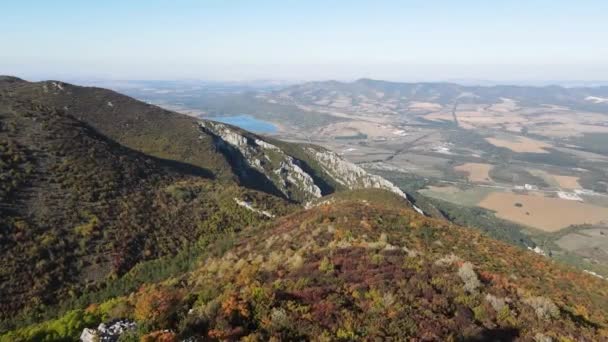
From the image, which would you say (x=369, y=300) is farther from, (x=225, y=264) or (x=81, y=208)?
(x=81, y=208)

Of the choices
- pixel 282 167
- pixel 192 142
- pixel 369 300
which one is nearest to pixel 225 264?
pixel 369 300

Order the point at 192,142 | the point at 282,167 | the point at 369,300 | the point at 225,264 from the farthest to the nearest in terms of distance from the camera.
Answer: the point at 282,167
the point at 192,142
the point at 225,264
the point at 369,300

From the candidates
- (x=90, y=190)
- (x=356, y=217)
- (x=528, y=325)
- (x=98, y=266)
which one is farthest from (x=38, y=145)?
(x=528, y=325)

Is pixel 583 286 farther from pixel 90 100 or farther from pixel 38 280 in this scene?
pixel 90 100

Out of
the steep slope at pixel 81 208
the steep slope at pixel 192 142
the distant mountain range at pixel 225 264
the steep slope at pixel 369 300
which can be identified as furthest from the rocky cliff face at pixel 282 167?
the steep slope at pixel 369 300

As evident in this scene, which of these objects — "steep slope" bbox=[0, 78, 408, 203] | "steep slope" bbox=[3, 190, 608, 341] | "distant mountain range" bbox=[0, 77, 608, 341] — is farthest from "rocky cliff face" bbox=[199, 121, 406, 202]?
"steep slope" bbox=[3, 190, 608, 341]

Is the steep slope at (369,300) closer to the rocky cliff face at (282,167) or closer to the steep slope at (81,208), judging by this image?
the steep slope at (81,208)

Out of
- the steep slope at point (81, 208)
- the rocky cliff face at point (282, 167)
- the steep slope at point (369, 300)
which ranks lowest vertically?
the rocky cliff face at point (282, 167)
